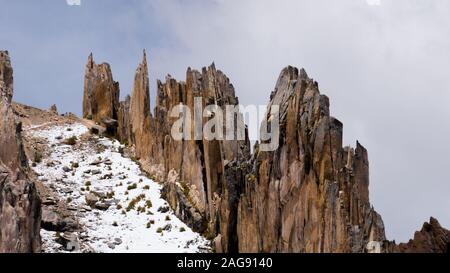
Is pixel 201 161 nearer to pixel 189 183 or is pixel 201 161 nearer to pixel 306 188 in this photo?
pixel 189 183

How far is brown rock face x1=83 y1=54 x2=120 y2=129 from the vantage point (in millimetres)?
76125

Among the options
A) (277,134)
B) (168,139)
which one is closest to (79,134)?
(168,139)

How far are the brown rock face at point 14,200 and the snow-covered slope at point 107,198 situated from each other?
4064mm

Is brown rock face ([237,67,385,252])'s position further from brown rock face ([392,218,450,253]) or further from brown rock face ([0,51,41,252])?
brown rock face ([0,51,41,252])

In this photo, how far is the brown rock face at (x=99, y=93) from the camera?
76125 mm

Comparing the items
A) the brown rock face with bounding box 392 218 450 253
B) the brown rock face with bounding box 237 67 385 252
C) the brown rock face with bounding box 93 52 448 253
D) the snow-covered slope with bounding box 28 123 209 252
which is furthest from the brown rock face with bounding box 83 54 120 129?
the brown rock face with bounding box 392 218 450 253

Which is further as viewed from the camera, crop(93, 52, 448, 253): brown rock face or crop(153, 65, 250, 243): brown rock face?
crop(153, 65, 250, 243): brown rock face

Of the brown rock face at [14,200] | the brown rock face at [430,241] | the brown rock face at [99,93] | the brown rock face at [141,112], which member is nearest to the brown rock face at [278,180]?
the brown rock face at [430,241]

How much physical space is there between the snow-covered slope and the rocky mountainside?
0.09 meters

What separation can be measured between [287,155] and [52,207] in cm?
1557

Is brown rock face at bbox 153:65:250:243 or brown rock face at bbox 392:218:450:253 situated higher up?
brown rock face at bbox 153:65:250:243

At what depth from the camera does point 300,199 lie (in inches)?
1745
